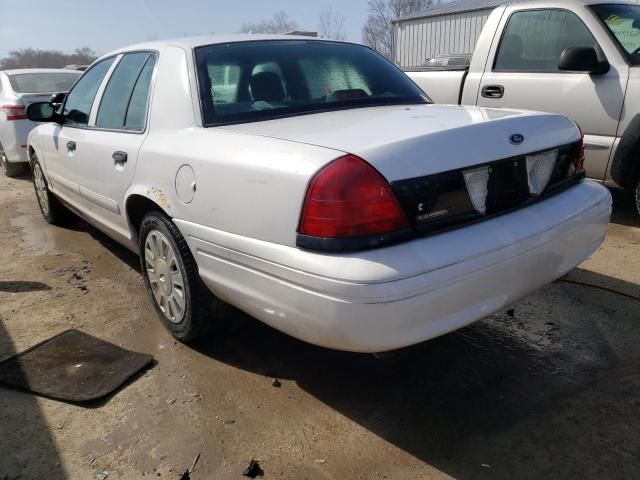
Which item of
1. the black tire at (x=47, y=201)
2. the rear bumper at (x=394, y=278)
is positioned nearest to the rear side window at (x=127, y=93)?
the rear bumper at (x=394, y=278)

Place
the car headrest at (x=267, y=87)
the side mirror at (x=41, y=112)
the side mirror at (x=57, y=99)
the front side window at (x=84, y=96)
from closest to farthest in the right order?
the car headrest at (x=267, y=87) → the front side window at (x=84, y=96) → the side mirror at (x=41, y=112) → the side mirror at (x=57, y=99)

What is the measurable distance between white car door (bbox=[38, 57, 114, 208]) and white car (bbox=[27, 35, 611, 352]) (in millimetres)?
571

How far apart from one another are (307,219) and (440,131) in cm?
63

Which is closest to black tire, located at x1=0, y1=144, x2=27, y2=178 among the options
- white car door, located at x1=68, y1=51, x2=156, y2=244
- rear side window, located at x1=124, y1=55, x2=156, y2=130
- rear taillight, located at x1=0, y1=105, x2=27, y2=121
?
rear taillight, located at x1=0, y1=105, x2=27, y2=121

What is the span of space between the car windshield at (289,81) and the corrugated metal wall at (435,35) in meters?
15.3

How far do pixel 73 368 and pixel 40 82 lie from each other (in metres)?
6.86

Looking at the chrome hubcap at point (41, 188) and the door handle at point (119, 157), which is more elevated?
the door handle at point (119, 157)

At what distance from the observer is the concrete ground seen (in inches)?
84.9

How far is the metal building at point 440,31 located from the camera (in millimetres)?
17781

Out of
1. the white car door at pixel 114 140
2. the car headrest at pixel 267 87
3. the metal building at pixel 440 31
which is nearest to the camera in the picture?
the car headrest at pixel 267 87

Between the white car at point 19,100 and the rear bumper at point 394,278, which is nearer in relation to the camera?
the rear bumper at point 394,278

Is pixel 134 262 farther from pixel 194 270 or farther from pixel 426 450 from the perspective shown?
pixel 426 450

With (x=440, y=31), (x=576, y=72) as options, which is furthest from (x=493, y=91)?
(x=440, y=31)

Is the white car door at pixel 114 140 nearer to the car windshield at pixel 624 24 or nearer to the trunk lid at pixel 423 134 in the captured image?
the trunk lid at pixel 423 134
